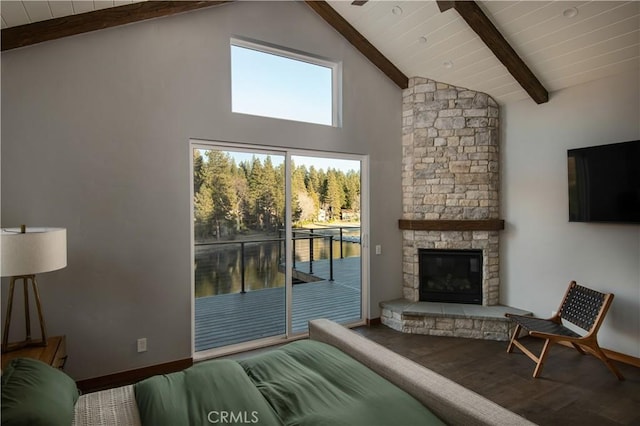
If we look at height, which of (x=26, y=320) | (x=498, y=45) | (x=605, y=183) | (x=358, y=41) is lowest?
(x=26, y=320)

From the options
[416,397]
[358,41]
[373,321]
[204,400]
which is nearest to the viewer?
[204,400]

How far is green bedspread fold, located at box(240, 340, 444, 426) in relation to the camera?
4.79 feet

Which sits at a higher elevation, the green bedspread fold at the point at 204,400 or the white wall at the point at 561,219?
the white wall at the point at 561,219

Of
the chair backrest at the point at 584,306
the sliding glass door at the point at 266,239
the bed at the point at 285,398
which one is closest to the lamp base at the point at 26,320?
the bed at the point at 285,398

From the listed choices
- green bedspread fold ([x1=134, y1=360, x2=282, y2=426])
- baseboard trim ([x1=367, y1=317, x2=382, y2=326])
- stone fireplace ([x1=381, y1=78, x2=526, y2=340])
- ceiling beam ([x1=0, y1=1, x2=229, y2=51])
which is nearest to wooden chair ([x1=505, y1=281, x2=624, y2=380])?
stone fireplace ([x1=381, y1=78, x2=526, y2=340])

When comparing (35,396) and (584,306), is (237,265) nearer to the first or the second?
(35,396)

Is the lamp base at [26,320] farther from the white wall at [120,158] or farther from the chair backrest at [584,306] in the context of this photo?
the chair backrest at [584,306]

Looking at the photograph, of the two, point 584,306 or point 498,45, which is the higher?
point 498,45

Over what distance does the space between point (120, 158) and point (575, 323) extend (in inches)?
177

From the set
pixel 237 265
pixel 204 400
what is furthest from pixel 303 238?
pixel 204 400

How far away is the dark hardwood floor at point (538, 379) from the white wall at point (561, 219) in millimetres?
572

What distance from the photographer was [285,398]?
1.62 meters

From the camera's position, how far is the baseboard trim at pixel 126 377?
2852 mm

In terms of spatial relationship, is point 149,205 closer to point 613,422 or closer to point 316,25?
point 316,25
